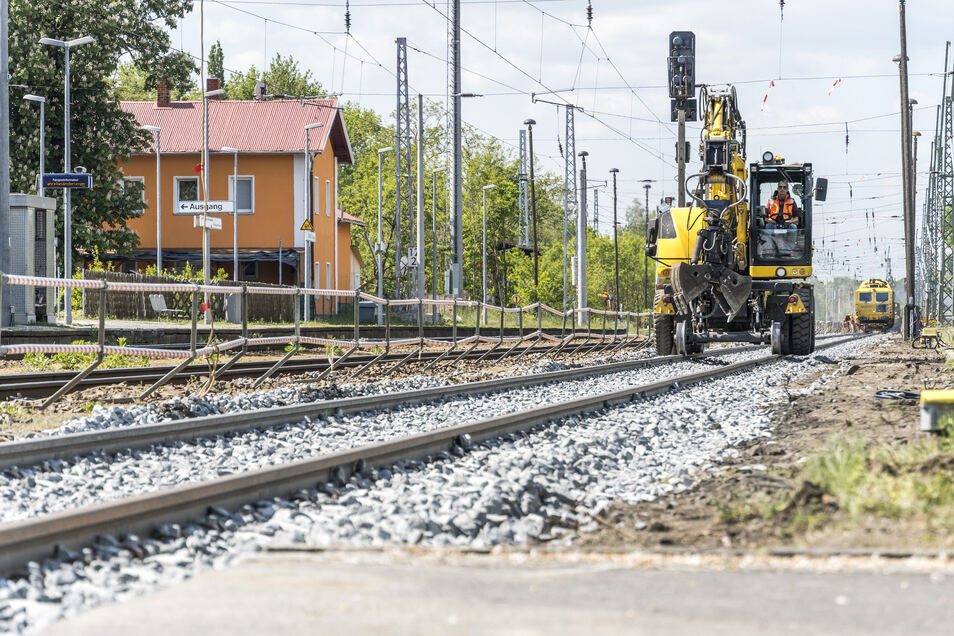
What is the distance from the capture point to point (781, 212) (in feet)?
71.9

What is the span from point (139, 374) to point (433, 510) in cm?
965

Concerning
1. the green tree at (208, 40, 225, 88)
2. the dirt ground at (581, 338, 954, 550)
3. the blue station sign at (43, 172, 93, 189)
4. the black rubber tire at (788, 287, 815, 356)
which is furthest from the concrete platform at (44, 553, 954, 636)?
the green tree at (208, 40, 225, 88)

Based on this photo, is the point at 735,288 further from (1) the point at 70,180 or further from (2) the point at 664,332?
(1) the point at 70,180

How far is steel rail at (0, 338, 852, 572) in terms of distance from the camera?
15.8ft

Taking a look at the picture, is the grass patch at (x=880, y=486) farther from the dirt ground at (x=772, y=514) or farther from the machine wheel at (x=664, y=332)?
the machine wheel at (x=664, y=332)

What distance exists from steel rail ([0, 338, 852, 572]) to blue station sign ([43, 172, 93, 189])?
2185 centimetres

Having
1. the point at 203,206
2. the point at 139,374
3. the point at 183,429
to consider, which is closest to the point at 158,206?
the point at 203,206

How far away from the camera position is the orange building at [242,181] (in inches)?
2047

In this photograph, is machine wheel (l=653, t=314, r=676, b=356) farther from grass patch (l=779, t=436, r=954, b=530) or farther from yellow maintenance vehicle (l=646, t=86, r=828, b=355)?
grass patch (l=779, t=436, r=954, b=530)

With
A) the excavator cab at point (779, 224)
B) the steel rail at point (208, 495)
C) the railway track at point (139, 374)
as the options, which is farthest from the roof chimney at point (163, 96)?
the steel rail at point (208, 495)

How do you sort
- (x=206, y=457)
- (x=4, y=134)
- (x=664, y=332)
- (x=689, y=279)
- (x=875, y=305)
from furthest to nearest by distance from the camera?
1. (x=875, y=305)
2. (x=664, y=332)
3. (x=4, y=134)
4. (x=689, y=279)
5. (x=206, y=457)

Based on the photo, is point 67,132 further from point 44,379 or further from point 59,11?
point 44,379

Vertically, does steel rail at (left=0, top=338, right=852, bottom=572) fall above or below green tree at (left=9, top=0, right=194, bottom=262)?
below

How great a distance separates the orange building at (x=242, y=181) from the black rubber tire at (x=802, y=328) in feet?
105
